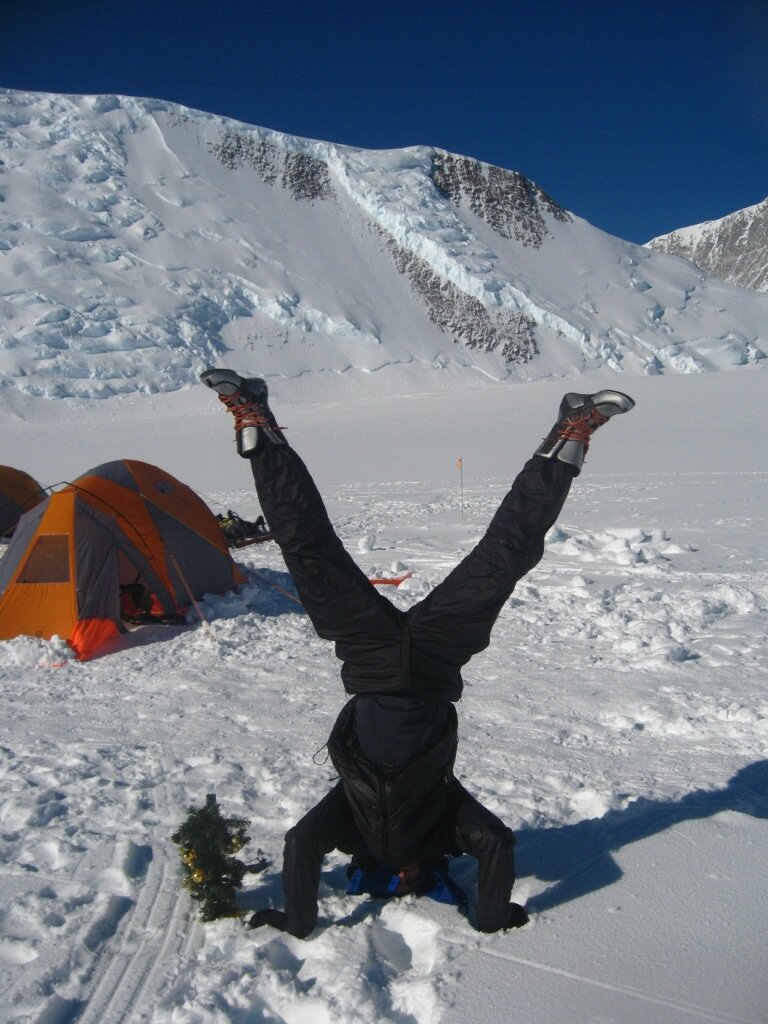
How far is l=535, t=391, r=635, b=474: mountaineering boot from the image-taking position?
2529 millimetres

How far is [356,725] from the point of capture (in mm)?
2688

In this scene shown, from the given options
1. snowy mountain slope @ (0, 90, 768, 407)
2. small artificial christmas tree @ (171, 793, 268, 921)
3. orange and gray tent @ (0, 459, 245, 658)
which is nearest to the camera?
small artificial christmas tree @ (171, 793, 268, 921)

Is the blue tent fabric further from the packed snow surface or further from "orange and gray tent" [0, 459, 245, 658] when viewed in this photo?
"orange and gray tent" [0, 459, 245, 658]

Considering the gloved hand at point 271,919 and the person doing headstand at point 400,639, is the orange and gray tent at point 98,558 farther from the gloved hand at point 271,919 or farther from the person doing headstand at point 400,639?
the person doing headstand at point 400,639

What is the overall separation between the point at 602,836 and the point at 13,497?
1110 centimetres

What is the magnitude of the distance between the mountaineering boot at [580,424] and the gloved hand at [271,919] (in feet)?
5.71

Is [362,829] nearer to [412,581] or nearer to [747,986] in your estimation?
[747,986]

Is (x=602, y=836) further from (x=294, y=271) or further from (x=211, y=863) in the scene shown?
(x=294, y=271)

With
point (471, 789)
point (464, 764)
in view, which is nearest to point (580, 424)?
point (471, 789)

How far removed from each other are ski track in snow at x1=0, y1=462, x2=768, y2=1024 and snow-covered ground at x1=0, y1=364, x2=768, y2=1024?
1 centimetres

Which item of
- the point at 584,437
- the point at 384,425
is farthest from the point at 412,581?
the point at 384,425

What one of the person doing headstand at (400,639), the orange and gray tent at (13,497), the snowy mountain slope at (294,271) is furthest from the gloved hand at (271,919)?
the snowy mountain slope at (294,271)

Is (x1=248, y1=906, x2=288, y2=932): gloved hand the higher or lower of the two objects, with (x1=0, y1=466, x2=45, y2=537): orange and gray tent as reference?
lower

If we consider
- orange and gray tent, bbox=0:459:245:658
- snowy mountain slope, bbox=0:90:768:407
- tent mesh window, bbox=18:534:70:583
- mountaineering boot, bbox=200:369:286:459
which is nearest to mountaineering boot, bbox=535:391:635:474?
mountaineering boot, bbox=200:369:286:459
